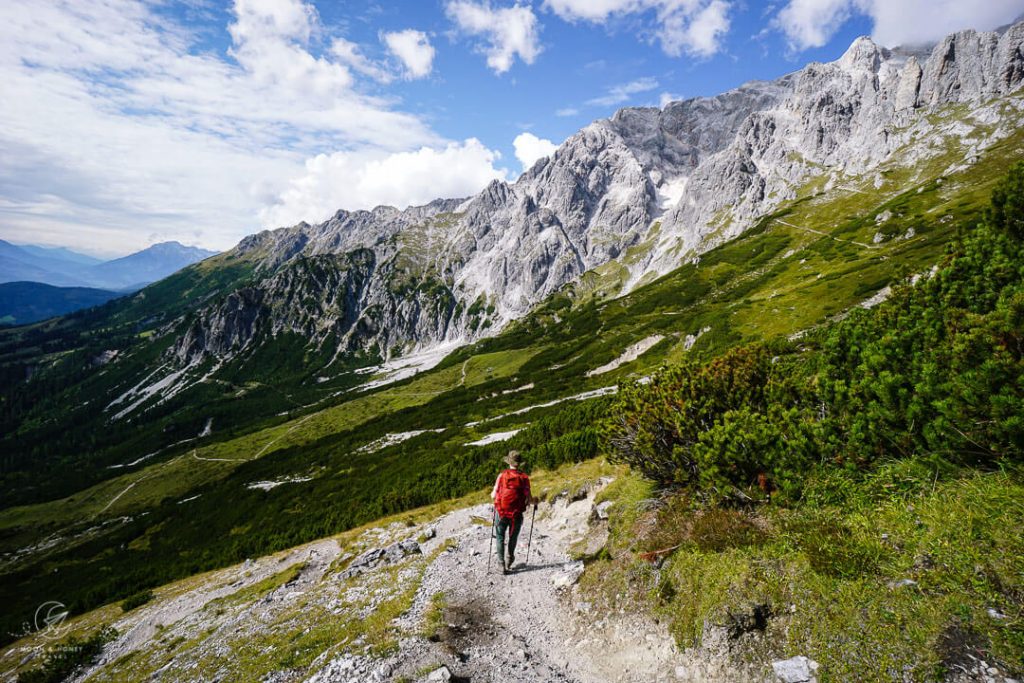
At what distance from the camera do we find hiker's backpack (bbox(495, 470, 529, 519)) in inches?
592

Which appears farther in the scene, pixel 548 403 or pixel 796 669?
pixel 548 403

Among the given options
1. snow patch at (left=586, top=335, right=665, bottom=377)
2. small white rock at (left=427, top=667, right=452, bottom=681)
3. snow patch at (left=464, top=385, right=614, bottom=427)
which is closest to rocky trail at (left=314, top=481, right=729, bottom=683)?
small white rock at (left=427, top=667, right=452, bottom=681)

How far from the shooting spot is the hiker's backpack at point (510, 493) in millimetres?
15047

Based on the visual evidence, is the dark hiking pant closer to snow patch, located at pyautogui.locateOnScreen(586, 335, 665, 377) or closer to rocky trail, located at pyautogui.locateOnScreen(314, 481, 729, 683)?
rocky trail, located at pyautogui.locateOnScreen(314, 481, 729, 683)

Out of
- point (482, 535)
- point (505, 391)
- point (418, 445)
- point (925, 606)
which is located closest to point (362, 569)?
point (482, 535)

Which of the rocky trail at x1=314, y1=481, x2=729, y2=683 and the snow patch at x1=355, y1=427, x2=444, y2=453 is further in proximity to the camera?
the snow patch at x1=355, y1=427, x2=444, y2=453

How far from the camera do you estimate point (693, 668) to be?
8734mm

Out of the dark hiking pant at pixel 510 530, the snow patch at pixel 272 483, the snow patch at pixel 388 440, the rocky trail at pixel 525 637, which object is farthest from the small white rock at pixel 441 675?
the snow patch at pixel 272 483

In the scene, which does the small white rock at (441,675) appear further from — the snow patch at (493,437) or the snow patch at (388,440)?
the snow patch at (388,440)

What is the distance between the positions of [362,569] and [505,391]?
136 metres

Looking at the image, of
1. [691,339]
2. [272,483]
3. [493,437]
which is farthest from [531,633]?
[272,483]

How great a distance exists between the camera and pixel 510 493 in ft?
49.4

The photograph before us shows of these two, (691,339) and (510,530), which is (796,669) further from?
(691,339)

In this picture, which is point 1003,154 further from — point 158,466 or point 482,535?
point 158,466
